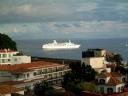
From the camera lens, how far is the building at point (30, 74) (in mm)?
41438

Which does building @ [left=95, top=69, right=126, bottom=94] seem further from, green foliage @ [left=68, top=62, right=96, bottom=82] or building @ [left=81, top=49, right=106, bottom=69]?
building @ [left=81, top=49, right=106, bottom=69]

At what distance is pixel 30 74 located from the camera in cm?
4341

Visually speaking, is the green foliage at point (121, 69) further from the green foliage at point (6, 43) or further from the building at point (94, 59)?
the green foliage at point (6, 43)

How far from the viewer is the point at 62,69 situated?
47.8 meters

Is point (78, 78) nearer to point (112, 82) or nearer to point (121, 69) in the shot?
point (112, 82)

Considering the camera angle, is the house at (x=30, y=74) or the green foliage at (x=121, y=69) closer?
the house at (x=30, y=74)

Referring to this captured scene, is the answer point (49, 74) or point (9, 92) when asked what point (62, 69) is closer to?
point (49, 74)

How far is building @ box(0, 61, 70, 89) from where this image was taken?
4144cm

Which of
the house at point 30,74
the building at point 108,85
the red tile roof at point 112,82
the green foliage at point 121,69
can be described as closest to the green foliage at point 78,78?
the building at point 108,85

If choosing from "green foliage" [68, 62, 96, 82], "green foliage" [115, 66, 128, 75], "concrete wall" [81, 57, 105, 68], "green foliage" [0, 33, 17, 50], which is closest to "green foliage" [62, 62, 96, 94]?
"green foliage" [68, 62, 96, 82]

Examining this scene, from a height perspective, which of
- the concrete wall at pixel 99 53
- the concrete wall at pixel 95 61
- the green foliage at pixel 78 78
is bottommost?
the green foliage at pixel 78 78

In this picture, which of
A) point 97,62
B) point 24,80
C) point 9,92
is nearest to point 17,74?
point 24,80

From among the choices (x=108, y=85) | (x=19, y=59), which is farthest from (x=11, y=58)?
(x=108, y=85)

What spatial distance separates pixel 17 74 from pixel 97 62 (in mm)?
12809
